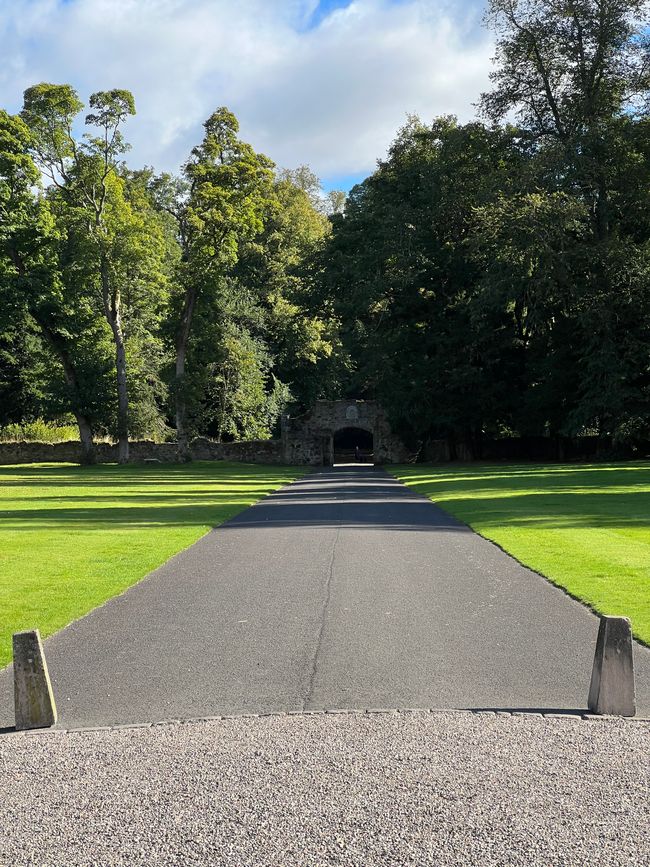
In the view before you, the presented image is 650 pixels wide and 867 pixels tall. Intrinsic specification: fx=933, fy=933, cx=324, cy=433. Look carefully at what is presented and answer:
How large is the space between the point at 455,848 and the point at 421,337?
159ft

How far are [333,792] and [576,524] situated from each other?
14.0m

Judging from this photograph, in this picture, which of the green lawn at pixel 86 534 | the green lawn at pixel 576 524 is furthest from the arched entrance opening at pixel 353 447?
the green lawn at pixel 576 524

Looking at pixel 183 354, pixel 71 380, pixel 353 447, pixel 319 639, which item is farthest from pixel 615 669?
pixel 353 447

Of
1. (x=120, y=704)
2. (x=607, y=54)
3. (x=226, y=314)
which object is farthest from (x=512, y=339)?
(x=120, y=704)

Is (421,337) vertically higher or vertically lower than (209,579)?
higher

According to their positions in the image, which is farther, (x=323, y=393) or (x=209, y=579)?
(x=323, y=393)

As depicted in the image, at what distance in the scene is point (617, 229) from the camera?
4384 cm

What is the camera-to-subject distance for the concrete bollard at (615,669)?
616 cm

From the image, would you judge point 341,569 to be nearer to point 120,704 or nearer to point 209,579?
point 209,579

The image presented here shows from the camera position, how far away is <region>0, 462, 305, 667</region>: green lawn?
1073cm

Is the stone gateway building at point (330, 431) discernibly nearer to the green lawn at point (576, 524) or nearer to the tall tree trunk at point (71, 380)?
the tall tree trunk at point (71, 380)

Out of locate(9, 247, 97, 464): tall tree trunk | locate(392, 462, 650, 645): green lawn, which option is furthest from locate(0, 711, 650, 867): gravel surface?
locate(9, 247, 97, 464): tall tree trunk

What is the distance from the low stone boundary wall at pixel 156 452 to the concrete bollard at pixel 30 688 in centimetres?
5333

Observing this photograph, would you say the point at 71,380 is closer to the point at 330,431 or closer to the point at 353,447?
the point at 330,431
